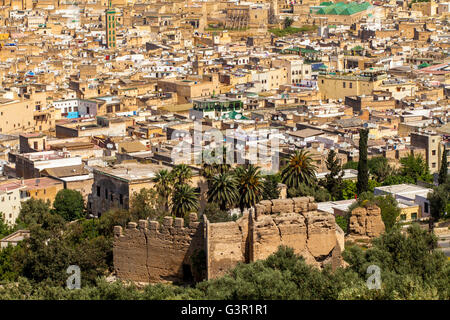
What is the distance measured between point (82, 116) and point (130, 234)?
111 ft

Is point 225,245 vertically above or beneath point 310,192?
above

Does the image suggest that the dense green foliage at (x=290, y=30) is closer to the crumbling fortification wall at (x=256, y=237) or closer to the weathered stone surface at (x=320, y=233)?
the crumbling fortification wall at (x=256, y=237)

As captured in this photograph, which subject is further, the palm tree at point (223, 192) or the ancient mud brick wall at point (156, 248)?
the palm tree at point (223, 192)

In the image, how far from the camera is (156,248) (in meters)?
25.6

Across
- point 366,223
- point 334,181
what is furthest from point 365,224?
point 334,181

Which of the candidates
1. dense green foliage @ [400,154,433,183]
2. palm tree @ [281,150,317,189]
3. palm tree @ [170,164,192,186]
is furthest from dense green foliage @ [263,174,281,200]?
dense green foliage @ [400,154,433,183]

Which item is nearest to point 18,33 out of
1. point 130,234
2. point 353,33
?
point 353,33

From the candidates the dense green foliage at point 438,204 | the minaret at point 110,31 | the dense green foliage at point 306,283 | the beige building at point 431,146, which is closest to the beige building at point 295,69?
the minaret at point 110,31

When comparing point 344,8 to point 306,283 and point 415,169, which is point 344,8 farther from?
point 306,283

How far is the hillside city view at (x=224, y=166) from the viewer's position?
23.8m

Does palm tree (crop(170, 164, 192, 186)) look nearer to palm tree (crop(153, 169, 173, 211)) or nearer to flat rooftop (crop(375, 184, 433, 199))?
palm tree (crop(153, 169, 173, 211))

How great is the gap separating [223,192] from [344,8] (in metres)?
81.1

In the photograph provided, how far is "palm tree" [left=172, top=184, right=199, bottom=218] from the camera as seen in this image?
32562 mm

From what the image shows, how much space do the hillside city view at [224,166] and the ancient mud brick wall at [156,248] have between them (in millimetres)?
39
